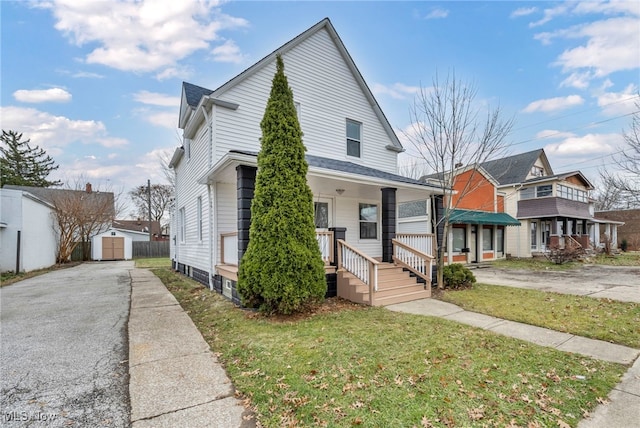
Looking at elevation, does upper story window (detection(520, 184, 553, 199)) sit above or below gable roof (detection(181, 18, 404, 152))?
below

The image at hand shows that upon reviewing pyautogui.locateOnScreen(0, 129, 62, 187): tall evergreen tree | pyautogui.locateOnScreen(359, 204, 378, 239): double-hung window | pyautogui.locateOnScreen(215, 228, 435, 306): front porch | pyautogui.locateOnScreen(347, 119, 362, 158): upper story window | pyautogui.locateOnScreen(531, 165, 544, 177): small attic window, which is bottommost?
pyautogui.locateOnScreen(215, 228, 435, 306): front porch

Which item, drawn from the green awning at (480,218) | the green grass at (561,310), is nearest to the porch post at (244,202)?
the green grass at (561,310)

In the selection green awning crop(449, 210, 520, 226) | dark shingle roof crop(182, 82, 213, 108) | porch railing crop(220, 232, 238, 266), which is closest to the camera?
porch railing crop(220, 232, 238, 266)

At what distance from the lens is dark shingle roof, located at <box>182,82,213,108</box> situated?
1039 centimetres

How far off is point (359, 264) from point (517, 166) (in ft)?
74.8

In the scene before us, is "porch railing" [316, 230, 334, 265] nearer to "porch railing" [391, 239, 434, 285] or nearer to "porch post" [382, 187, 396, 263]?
"porch post" [382, 187, 396, 263]

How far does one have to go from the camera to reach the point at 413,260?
8883mm

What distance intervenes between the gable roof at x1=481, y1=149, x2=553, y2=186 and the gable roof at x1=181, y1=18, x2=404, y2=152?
14.5m

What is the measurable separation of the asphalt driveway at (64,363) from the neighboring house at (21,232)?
8.79 m

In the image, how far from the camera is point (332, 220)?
33.6 ft

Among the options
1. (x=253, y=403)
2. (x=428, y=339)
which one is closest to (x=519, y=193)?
(x=428, y=339)

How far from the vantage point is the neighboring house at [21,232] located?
Result: 14.0m

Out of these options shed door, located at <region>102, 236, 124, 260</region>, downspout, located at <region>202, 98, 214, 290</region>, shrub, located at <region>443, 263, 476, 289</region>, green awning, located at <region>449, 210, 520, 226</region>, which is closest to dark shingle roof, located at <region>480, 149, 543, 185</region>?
green awning, located at <region>449, 210, 520, 226</region>

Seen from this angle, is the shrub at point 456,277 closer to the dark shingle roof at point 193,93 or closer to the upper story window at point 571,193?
the dark shingle roof at point 193,93
